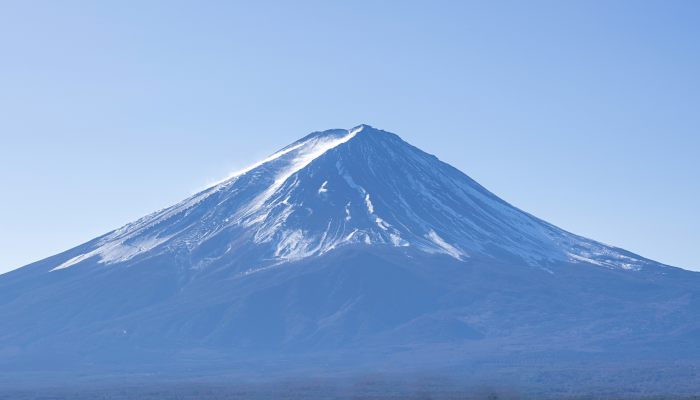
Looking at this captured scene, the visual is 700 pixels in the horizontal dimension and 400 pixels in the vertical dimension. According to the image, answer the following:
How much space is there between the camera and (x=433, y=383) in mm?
87312

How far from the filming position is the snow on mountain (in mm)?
171375

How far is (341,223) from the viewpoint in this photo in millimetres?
176375

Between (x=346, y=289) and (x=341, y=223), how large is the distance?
66.3 feet

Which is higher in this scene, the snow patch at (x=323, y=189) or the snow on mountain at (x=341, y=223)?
the snow patch at (x=323, y=189)

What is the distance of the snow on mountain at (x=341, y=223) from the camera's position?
562 ft

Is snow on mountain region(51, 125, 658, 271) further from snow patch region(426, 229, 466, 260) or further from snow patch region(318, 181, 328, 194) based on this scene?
snow patch region(318, 181, 328, 194)

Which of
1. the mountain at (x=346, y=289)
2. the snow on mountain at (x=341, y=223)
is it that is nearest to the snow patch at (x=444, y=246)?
the snow on mountain at (x=341, y=223)

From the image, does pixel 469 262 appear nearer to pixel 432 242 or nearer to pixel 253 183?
pixel 432 242

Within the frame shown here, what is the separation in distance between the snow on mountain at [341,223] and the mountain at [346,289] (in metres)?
0.34

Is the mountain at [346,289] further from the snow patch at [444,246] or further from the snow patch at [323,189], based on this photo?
the snow patch at [323,189]

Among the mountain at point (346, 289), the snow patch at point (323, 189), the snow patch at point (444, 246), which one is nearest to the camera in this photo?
the mountain at point (346, 289)

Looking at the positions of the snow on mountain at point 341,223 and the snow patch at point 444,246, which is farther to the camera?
the snow on mountain at point 341,223

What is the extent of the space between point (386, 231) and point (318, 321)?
1032 inches

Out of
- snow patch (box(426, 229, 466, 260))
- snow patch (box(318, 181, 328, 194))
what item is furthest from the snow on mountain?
snow patch (box(318, 181, 328, 194))
